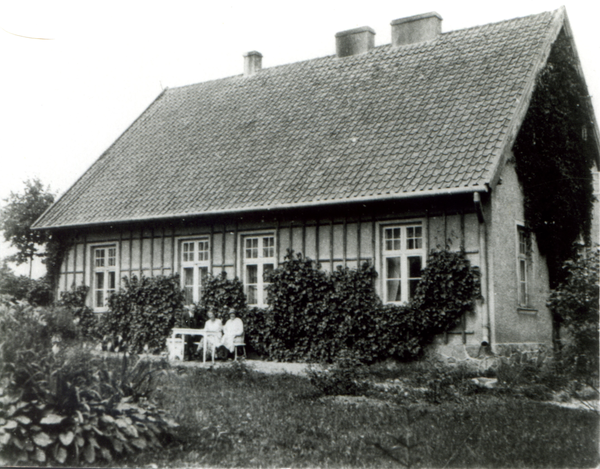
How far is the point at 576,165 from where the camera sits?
17328 mm

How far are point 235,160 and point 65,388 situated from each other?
474 inches

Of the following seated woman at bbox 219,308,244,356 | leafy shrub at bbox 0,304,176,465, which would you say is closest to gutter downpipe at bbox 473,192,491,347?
seated woman at bbox 219,308,244,356

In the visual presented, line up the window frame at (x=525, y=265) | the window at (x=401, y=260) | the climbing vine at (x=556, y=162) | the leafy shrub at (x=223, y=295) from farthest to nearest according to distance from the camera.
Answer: the leafy shrub at (x=223, y=295)
the climbing vine at (x=556, y=162)
the window frame at (x=525, y=265)
the window at (x=401, y=260)

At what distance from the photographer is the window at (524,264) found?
15227 millimetres

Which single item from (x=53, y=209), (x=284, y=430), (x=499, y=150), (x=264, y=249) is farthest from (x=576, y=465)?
(x=53, y=209)

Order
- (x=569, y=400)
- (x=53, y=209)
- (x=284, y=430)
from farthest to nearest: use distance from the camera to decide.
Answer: (x=53, y=209) → (x=569, y=400) → (x=284, y=430)

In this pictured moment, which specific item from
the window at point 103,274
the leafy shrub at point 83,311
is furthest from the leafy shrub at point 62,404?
the window at point 103,274

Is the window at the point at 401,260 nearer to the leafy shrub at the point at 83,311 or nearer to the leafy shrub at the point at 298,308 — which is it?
the leafy shrub at the point at 298,308

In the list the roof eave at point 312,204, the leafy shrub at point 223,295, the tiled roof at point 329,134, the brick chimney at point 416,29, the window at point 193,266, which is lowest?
the leafy shrub at point 223,295

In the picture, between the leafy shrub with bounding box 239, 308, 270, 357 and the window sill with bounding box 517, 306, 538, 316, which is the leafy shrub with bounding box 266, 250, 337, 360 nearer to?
the leafy shrub with bounding box 239, 308, 270, 357

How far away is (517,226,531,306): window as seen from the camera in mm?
15227

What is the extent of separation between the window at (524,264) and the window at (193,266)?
283 inches

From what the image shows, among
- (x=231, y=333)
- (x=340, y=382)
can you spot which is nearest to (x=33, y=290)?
(x=231, y=333)

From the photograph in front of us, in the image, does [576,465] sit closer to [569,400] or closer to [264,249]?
[569,400]
